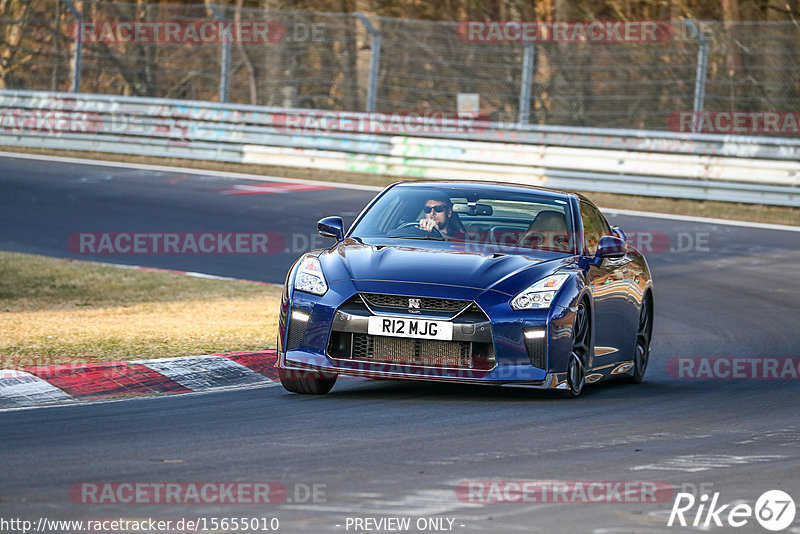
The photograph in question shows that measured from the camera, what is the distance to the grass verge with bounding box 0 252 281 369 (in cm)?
1011

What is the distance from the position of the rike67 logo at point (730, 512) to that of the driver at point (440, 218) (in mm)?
3787

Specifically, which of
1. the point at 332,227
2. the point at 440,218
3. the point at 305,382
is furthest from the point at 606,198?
the point at 305,382

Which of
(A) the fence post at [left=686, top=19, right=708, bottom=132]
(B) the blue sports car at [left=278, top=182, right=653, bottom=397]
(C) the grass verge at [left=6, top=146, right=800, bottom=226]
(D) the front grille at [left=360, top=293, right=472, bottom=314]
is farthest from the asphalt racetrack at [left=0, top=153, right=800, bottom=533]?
(A) the fence post at [left=686, top=19, right=708, bottom=132]

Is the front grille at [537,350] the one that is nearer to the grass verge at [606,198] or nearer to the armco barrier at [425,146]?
the grass verge at [606,198]

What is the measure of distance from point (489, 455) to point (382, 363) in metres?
1.60

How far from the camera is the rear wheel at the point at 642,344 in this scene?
10320 mm

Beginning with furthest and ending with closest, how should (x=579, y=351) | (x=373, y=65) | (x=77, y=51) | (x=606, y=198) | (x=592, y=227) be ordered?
1. (x=77, y=51)
2. (x=373, y=65)
3. (x=606, y=198)
4. (x=592, y=227)
5. (x=579, y=351)

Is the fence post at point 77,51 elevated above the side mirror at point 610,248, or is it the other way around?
the fence post at point 77,51

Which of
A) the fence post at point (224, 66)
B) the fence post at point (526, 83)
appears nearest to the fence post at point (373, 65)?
the fence post at point (224, 66)

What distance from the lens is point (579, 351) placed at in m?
8.81

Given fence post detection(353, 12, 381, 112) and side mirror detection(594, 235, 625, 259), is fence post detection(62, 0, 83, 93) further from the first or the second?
side mirror detection(594, 235, 625, 259)

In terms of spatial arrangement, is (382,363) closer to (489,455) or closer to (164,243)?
(489,455)

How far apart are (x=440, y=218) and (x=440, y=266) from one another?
1.02 m

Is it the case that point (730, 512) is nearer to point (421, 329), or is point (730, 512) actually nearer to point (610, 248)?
point (421, 329)
